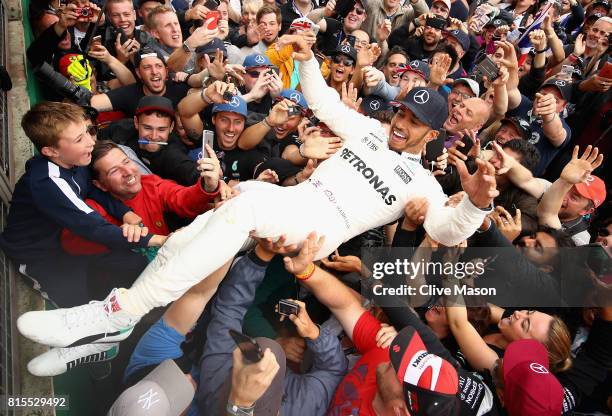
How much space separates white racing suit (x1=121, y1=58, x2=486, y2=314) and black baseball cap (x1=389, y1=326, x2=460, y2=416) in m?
0.79

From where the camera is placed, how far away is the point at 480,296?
3.15m

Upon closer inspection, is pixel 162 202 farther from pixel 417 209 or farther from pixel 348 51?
pixel 348 51

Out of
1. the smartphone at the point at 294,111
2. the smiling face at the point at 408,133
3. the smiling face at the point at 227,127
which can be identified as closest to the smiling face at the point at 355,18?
the smartphone at the point at 294,111

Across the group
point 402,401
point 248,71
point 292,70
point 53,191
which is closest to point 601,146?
point 292,70

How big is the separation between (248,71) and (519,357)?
3.57 meters

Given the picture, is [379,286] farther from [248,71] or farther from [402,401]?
[248,71]

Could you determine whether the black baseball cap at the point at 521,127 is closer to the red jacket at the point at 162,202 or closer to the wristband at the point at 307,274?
the wristband at the point at 307,274

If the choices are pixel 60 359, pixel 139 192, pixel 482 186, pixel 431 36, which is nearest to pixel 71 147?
pixel 139 192

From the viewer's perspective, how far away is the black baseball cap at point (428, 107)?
3.03 m

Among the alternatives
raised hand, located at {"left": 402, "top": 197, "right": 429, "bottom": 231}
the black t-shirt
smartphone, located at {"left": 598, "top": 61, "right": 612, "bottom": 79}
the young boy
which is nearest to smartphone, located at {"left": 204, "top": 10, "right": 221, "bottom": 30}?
the black t-shirt

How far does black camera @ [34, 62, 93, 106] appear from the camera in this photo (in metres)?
3.89

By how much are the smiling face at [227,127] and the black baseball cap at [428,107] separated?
145cm

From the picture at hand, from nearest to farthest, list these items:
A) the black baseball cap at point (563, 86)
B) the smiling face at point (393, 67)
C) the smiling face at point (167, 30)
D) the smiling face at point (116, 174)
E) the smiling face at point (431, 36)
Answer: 1. the smiling face at point (116, 174)
2. the smiling face at point (167, 30)
3. the black baseball cap at point (563, 86)
4. the smiling face at point (393, 67)
5. the smiling face at point (431, 36)

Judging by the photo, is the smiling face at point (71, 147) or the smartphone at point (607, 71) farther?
the smartphone at point (607, 71)
